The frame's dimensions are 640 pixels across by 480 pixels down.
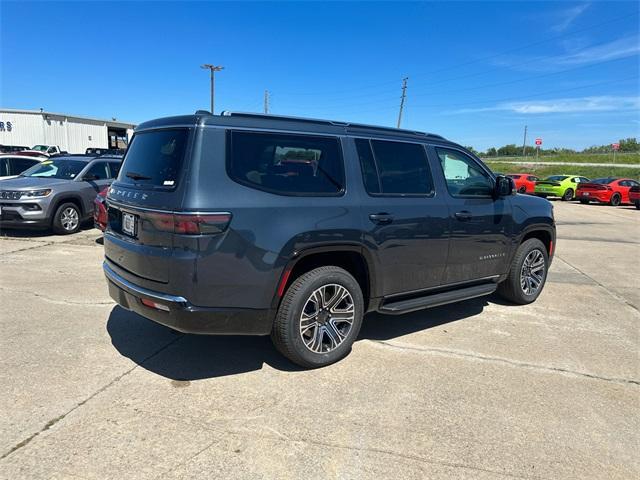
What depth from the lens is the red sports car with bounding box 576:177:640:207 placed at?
916 inches

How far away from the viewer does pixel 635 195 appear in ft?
73.5

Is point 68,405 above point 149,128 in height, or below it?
below

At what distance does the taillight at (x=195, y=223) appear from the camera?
9.80 feet

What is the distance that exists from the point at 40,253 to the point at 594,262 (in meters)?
10.2

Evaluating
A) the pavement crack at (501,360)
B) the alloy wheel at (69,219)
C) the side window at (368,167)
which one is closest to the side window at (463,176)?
the side window at (368,167)

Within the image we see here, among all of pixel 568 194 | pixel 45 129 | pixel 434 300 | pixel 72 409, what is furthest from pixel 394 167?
pixel 45 129

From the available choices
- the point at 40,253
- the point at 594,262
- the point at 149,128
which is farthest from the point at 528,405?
the point at 40,253

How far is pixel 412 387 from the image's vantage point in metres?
3.48

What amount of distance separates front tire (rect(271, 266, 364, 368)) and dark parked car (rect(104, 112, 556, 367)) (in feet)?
0.04

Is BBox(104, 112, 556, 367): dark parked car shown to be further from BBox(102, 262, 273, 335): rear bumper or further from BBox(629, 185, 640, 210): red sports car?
BBox(629, 185, 640, 210): red sports car

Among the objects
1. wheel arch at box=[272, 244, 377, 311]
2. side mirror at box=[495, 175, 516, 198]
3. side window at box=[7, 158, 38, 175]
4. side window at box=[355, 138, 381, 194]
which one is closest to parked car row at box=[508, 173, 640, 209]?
side mirror at box=[495, 175, 516, 198]

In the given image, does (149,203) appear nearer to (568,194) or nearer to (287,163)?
(287,163)

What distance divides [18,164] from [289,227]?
1266 cm

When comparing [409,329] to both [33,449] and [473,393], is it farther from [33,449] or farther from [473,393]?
[33,449]
